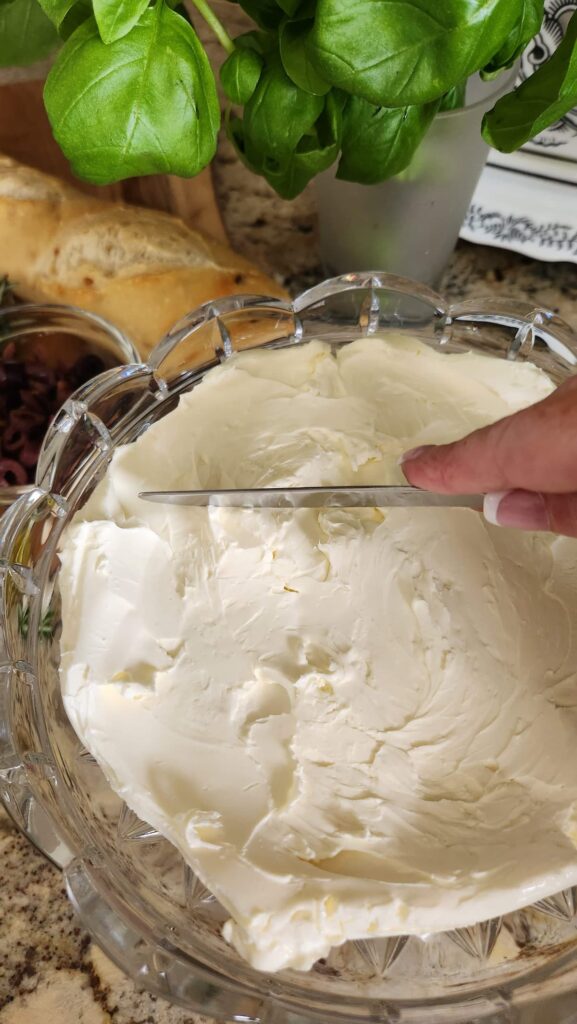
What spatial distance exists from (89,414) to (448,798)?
45 centimetres

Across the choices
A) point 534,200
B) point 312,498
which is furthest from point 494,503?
point 534,200

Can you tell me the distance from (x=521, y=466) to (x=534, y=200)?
0.59m

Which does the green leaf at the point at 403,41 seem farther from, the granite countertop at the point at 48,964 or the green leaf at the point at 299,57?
the granite countertop at the point at 48,964

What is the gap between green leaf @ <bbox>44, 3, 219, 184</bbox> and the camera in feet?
1.93

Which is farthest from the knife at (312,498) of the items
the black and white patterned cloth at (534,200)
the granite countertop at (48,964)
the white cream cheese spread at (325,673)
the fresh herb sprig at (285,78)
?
the black and white patterned cloth at (534,200)

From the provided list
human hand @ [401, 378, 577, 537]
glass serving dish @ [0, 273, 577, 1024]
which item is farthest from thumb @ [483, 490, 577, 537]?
glass serving dish @ [0, 273, 577, 1024]

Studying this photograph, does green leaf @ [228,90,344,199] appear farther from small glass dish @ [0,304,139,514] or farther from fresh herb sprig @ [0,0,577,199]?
small glass dish @ [0,304,139,514]

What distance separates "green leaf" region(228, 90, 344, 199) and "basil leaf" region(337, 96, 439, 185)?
0.01 m

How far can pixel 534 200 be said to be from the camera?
959 mm

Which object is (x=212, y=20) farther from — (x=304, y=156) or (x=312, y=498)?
(x=312, y=498)

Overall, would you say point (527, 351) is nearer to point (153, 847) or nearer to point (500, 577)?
point (500, 577)

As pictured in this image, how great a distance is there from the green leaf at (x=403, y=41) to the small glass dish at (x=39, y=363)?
1.49 ft

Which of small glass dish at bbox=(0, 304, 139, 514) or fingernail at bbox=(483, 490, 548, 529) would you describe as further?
small glass dish at bbox=(0, 304, 139, 514)

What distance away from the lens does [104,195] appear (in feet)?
3.50
